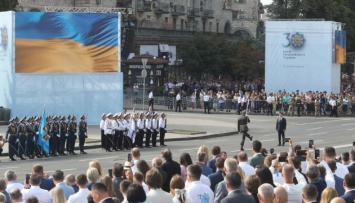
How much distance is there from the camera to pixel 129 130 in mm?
36156

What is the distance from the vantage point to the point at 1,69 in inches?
1746

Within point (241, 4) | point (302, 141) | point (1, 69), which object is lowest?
point (302, 141)

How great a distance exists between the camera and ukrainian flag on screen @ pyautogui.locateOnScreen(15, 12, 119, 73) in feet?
144

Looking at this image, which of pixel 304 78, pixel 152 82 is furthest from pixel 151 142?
pixel 152 82

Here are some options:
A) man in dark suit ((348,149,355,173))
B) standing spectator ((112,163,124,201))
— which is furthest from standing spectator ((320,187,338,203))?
man in dark suit ((348,149,355,173))

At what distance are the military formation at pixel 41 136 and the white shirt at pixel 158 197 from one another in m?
20.4

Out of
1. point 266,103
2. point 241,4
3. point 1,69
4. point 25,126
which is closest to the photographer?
point 25,126

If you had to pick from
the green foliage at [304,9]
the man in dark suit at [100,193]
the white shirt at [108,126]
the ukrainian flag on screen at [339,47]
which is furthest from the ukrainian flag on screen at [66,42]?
the green foliage at [304,9]

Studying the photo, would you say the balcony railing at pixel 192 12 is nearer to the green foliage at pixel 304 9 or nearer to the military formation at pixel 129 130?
the green foliage at pixel 304 9

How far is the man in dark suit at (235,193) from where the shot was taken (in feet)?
37.7

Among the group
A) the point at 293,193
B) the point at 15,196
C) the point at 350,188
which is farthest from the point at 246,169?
the point at 15,196

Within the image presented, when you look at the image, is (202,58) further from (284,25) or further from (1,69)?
(1,69)

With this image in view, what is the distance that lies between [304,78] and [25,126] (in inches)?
1249

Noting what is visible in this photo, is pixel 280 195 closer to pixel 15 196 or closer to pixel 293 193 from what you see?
pixel 293 193
